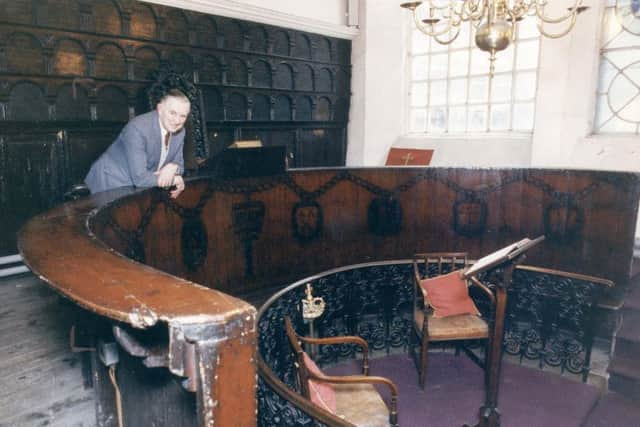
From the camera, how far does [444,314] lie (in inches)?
139

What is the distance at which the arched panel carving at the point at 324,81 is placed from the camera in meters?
6.88

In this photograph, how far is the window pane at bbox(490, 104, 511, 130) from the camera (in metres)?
6.52

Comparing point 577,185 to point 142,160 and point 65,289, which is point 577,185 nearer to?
point 142,160

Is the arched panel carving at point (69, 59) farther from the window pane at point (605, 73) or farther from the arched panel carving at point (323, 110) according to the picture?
the window pane at point (605, 73)

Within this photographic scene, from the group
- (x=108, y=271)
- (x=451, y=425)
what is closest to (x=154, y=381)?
(x=108, y=271)

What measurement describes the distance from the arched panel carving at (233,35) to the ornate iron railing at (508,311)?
11.3 feet

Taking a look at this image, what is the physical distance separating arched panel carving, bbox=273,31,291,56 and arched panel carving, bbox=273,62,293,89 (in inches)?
6.1

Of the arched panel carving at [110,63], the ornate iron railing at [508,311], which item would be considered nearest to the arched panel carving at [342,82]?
the arched panel carving at [110,63]

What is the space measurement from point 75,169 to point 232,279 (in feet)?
6.59

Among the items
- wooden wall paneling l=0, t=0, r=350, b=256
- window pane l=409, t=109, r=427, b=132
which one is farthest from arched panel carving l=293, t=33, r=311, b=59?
window pane l=409, t=109, r=427, b=132

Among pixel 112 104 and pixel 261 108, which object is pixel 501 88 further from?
pixel 112 104

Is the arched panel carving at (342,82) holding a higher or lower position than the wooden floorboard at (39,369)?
higher

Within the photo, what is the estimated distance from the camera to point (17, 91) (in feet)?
14.0

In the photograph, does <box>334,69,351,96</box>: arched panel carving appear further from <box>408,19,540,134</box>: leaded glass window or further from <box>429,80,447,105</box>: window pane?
<box>429,80,447,105</box>: window pane
